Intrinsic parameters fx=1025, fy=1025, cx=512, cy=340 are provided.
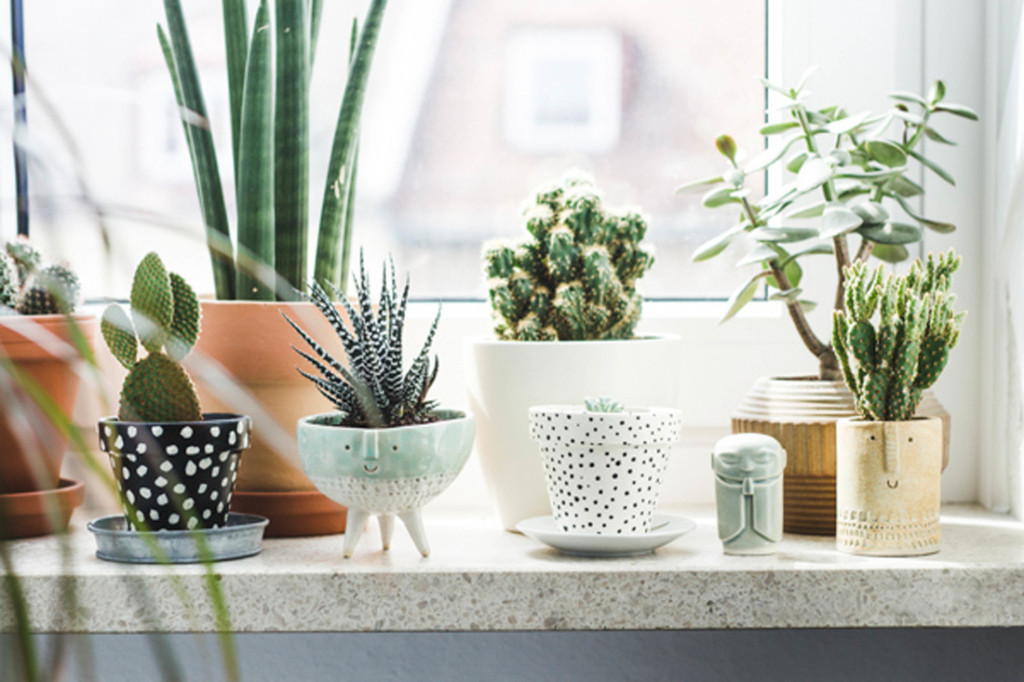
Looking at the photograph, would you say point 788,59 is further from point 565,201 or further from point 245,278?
point 245,278

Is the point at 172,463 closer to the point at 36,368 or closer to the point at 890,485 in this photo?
the point at 36,368

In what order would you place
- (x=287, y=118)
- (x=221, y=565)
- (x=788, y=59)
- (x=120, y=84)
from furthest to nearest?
(x=120, y=84), (x=788, y=59), (x=287, y=118), (x=221, y=565)

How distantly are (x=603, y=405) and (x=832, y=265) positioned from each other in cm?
37

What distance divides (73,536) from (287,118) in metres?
0.39

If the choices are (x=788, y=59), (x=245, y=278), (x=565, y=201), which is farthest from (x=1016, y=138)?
(x=245, y=278)

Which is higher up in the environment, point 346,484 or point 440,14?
point 440,14

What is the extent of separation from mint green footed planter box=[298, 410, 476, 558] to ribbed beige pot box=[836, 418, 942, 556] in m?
0.29

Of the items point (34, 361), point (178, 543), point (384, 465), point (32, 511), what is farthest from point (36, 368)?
point (384, 465)

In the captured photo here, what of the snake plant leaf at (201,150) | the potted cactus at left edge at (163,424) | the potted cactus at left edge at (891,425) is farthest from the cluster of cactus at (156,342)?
the potted cactus at left edge at (891,425)

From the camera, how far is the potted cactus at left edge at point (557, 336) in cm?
83

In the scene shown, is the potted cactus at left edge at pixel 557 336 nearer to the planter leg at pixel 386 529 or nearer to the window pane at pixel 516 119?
the planter leg at pixel 386 529

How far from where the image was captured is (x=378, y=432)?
716 millimetres

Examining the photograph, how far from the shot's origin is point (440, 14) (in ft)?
3.59

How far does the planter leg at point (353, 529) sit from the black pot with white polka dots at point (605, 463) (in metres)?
0.15
